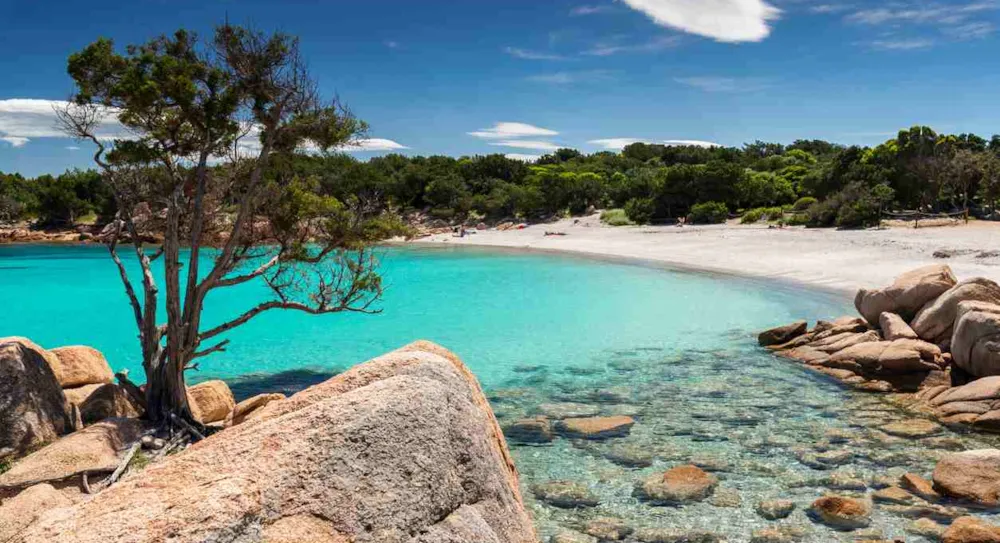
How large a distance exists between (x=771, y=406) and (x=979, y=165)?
44.5m

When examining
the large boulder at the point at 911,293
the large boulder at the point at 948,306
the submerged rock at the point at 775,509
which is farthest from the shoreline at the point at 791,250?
the submerged rock at the point at 775,509

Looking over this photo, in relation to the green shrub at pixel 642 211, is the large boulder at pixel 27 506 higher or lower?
lower

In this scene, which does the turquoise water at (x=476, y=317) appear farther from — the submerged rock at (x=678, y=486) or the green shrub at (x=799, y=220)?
the green shrub at (x=799, y=220)

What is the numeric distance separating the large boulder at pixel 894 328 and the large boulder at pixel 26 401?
19.0 m

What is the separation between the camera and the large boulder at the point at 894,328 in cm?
1761

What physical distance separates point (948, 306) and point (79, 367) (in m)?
20.7

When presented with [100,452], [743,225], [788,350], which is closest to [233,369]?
[100,452]

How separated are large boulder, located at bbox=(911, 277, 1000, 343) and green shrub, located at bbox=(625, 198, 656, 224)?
4646cm

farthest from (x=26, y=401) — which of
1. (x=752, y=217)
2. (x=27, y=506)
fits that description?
(x=752, y=217)

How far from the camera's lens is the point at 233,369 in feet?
69.2

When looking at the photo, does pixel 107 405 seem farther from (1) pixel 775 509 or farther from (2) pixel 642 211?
(2) pixel 642 211

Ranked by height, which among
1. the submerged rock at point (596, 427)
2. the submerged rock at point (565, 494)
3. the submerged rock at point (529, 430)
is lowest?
the submerged rock at point (529, 430)

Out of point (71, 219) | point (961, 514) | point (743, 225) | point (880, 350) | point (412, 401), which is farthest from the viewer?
point (71, 219)

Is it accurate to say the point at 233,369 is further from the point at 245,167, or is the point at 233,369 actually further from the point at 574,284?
the point at 574,284
